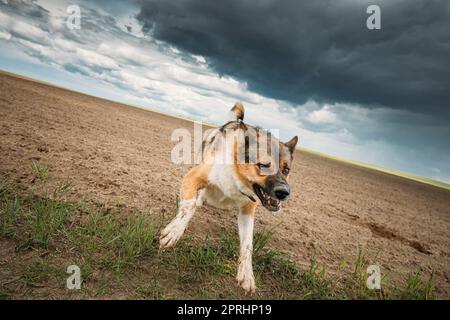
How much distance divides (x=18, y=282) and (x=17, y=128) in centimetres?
534

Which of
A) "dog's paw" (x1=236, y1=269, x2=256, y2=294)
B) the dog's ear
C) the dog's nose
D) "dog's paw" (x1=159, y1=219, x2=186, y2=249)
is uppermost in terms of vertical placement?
the dog's ear

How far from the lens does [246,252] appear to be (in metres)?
2.94

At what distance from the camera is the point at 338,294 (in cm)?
289

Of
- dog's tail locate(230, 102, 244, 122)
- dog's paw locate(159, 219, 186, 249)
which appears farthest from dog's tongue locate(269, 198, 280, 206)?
dog's tail locate(230, 102, 244, 122)

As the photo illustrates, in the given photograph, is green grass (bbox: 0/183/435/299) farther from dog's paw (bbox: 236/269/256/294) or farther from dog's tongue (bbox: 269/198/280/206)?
dog's tongue (bbox: 269/198/280/206)

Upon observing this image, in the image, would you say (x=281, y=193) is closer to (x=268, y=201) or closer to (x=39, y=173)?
(x=268, y=201)

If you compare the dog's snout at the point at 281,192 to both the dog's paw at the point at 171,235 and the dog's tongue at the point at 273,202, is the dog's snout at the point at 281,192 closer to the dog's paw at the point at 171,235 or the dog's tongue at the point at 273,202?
the dog's tongue at the point at 273,202

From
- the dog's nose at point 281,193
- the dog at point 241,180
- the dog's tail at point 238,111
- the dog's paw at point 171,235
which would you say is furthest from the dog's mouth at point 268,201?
the dog's tail at point 238,111

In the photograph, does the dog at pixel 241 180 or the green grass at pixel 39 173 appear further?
the green grass at pixel 39 173

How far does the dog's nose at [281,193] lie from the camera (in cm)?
265

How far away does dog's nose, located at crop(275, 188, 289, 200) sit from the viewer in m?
2.65

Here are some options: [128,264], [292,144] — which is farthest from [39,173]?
[292,144]

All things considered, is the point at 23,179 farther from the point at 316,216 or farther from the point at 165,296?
the point at 316,216

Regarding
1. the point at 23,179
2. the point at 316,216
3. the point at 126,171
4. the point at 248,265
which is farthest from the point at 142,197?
the point at 316,216
